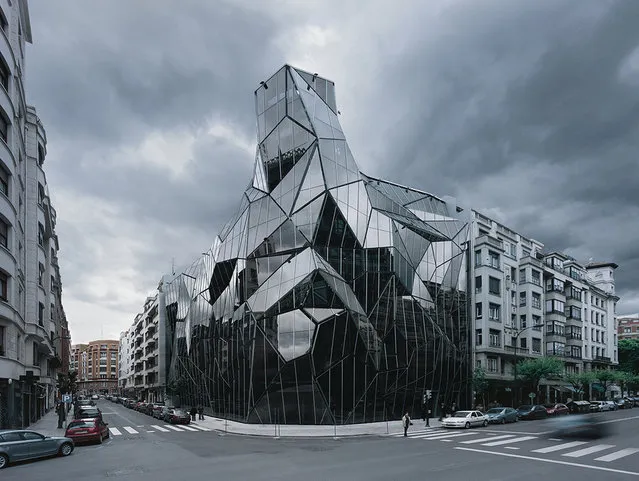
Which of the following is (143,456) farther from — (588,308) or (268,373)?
(588,308)

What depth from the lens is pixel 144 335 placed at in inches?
4633

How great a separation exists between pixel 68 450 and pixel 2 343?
11.4 metres

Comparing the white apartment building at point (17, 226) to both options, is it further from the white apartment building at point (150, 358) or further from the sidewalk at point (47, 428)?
the white apartment building at point (150, 358)

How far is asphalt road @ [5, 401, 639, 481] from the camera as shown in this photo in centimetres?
1639

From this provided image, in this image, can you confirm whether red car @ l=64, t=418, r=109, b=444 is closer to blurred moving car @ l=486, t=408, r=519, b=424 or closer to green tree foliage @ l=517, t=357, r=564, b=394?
blurred moving car @ l=486, t=408, r=519, b=424

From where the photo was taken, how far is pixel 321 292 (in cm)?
4025

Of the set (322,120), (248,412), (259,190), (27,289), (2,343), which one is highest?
(322,120)

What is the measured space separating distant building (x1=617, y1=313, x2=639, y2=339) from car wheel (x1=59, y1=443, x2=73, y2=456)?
16558 cm

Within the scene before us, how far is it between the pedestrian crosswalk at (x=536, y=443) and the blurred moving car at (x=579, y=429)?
5.50 ft

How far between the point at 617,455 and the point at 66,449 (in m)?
23.3

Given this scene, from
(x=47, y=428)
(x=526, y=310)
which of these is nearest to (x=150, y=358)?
(x=47, y=428)

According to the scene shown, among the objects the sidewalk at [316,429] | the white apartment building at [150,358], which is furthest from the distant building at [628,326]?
the sidewalk at [316,429]

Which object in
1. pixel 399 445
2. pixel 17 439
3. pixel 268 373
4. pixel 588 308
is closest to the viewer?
pixel 17 439

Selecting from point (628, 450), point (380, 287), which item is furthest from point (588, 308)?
point (628, 450)
